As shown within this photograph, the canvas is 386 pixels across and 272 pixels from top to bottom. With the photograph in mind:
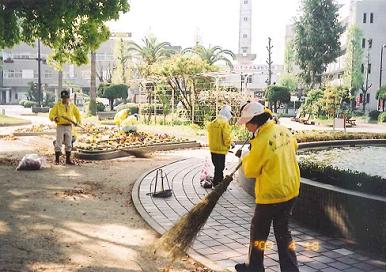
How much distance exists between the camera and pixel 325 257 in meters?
4.89

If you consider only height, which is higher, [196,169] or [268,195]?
[268,195]

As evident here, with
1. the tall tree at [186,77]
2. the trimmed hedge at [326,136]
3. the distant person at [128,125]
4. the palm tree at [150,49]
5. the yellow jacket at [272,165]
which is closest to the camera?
the yellow jacket at [272,165]

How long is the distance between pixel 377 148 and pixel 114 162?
8.88 meters

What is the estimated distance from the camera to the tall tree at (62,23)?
428 inches

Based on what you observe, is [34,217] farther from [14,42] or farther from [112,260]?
[14,42]

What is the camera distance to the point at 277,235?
422 centimetres

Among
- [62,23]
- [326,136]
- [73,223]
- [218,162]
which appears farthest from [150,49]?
[73,223]

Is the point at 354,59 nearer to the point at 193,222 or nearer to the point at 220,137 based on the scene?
the point at 220,137

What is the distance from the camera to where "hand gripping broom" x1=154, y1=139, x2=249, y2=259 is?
4703 millimetres

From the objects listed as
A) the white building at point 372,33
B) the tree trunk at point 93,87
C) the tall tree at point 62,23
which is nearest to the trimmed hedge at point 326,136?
the tall tree at point 62,23

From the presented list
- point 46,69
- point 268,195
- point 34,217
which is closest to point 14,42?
point 34,217

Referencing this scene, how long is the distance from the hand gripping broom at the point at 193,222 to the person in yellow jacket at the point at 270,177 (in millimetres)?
632

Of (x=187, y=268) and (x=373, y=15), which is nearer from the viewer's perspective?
(x=187, y=268)

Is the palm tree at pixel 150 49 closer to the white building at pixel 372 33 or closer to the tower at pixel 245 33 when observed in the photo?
the white building at pixel 372 33
